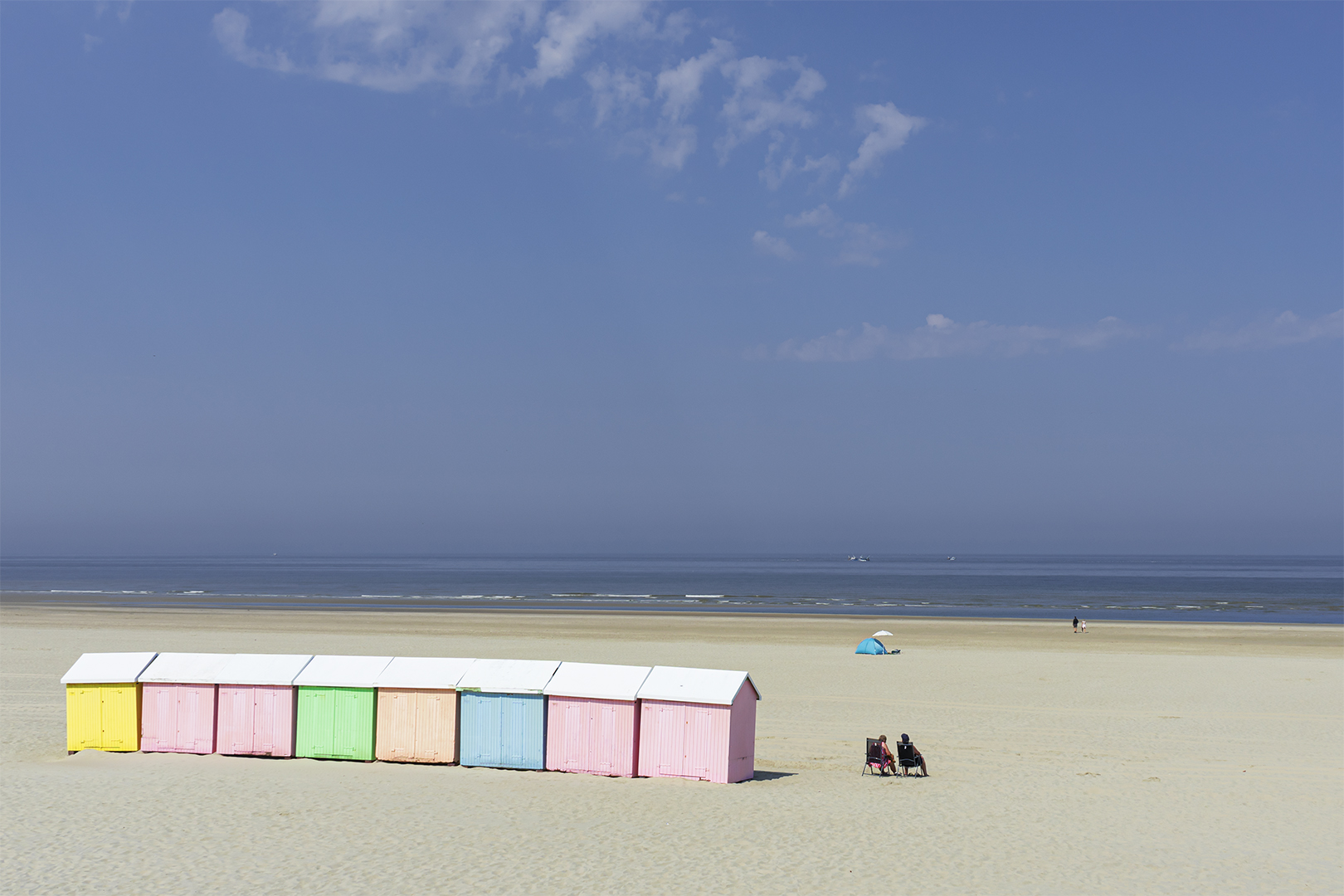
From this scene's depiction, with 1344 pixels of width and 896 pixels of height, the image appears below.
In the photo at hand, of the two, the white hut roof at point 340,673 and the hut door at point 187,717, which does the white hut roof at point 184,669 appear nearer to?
the hut door at point 187,717

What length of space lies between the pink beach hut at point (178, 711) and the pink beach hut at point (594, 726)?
633 cm

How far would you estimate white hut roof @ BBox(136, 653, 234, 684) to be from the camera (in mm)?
16844

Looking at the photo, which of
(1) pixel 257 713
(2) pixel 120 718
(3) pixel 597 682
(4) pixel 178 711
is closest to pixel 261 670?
(1) pixel 257 713

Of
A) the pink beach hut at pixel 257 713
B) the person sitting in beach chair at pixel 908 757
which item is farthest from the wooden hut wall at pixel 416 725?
the person sitting in beach chair at pixel 908 757

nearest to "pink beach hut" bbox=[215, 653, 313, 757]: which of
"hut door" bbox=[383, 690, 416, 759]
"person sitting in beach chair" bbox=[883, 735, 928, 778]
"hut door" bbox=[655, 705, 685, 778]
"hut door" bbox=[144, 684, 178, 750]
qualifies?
"hut door" bbox=[144, 684, 178, 750]

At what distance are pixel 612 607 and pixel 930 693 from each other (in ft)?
140

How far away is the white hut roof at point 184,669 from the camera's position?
663 inches

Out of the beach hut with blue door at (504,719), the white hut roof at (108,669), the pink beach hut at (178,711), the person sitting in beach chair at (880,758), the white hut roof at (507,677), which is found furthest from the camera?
the white hut roof at (108,669)

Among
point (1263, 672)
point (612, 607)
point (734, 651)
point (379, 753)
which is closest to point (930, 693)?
point (734, 651)

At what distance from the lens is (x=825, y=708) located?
76.3 ft

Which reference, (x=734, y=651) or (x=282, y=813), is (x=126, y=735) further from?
(x=734, y=651)

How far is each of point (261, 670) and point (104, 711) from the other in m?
2.95

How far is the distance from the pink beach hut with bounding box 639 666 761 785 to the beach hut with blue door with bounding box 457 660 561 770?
5.98 ft

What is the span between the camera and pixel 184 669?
17156mm
